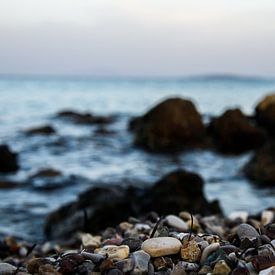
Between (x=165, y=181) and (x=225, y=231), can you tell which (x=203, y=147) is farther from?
(x=225, y=231)

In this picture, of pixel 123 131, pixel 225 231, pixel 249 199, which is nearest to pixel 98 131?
pixel 123 131

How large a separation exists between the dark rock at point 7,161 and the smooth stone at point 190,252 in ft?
39.3

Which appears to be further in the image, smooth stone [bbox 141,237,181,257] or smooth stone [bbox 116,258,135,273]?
smooth stone [bbox 141,237,181,257]

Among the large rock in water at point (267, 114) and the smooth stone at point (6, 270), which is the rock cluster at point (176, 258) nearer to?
the smooth stone at point (6, 270)

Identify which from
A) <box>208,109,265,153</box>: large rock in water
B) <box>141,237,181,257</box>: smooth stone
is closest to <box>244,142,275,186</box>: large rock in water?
<box>208,109,265,153</box>: large rock in water

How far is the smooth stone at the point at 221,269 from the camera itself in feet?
8.00

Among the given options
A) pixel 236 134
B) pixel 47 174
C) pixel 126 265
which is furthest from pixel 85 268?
pixel 236 134

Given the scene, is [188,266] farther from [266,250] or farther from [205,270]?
[266,250]

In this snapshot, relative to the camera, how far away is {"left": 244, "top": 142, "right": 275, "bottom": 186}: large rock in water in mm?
11706

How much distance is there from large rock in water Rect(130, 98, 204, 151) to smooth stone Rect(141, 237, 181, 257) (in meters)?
15.9

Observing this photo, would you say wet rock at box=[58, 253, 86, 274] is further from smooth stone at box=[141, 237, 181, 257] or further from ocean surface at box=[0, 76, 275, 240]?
ocean surface at box=[0, 76, 275, 240]

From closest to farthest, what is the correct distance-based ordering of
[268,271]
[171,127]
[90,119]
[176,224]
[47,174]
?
[268,271] < [176,224] < [47,174] < [171,127] < [90,119]

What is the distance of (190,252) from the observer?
2.74m

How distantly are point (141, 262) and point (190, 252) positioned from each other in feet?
0.87
